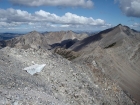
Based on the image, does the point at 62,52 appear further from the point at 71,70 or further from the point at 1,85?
the point at 1,85

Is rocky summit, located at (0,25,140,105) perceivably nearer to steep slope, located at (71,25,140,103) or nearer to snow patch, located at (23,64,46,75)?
snow patch, located at (23,64,46,75)

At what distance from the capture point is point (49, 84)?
1156 inches

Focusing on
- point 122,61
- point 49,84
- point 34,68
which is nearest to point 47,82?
point 49,84

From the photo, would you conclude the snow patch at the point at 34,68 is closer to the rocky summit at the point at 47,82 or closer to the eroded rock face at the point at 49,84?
the rocky summit at the point at 47,82

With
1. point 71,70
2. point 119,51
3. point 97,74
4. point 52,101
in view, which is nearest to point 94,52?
point 119,51

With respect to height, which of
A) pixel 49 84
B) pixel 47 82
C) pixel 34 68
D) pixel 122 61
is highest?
pixel 34 68

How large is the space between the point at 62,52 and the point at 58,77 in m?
87.1

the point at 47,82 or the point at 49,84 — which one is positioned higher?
the point at 47,82

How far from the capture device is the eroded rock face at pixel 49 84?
2202 cm

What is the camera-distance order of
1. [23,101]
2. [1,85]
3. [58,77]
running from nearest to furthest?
[23,101] < [1,85] < [58,77]

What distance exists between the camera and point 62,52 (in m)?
120

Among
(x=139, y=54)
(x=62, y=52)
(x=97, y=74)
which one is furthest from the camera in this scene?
(x=62, y=52)

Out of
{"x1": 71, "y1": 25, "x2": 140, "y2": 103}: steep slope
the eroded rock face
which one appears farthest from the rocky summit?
{"x1": 71, "y1": 25, "x2": 140, "y2": 103}: steep slope

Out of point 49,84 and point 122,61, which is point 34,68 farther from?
point 122,61
